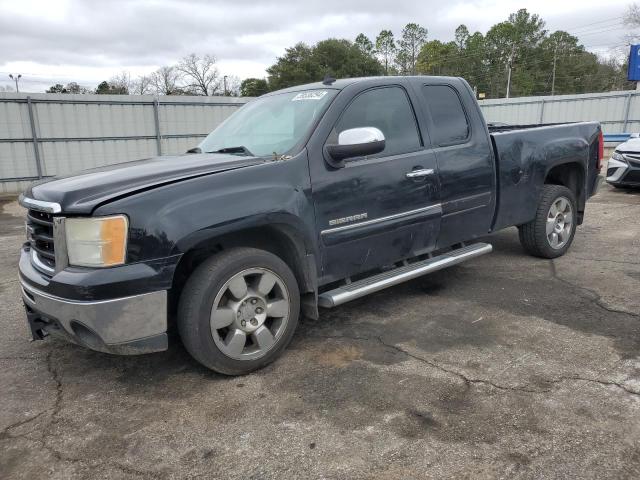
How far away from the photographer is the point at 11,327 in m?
4.18

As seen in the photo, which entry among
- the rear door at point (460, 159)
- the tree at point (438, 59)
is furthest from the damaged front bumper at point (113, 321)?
the tree at point (438, 59)

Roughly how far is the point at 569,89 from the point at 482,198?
82301mm

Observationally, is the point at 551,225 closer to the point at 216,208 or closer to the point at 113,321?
the point at 216,208

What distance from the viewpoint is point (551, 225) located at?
214 inches

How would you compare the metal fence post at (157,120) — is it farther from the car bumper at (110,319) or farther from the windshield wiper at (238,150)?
the car bumper at (110,319)

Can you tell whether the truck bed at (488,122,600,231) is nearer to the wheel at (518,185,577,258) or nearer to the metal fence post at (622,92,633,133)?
the wheel at (518,185,577,258)

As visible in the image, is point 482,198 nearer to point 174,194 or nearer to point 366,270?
point 366,270

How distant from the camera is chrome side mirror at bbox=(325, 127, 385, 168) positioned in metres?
3.31

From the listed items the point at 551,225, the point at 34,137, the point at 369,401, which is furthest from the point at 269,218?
the point at 34,137

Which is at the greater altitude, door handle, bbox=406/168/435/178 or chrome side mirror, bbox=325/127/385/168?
chrome side mirror, bbox=325/127/385/168

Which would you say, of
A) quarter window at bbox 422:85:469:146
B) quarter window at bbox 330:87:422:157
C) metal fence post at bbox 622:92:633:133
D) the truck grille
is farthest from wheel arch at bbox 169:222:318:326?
metal fence post at bbox 622:92:633:133

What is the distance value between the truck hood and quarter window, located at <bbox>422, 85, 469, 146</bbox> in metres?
1.68

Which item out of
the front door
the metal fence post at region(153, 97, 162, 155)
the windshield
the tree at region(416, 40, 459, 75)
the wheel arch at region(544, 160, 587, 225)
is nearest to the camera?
the front door

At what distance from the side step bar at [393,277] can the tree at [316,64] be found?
5658 centimetres
